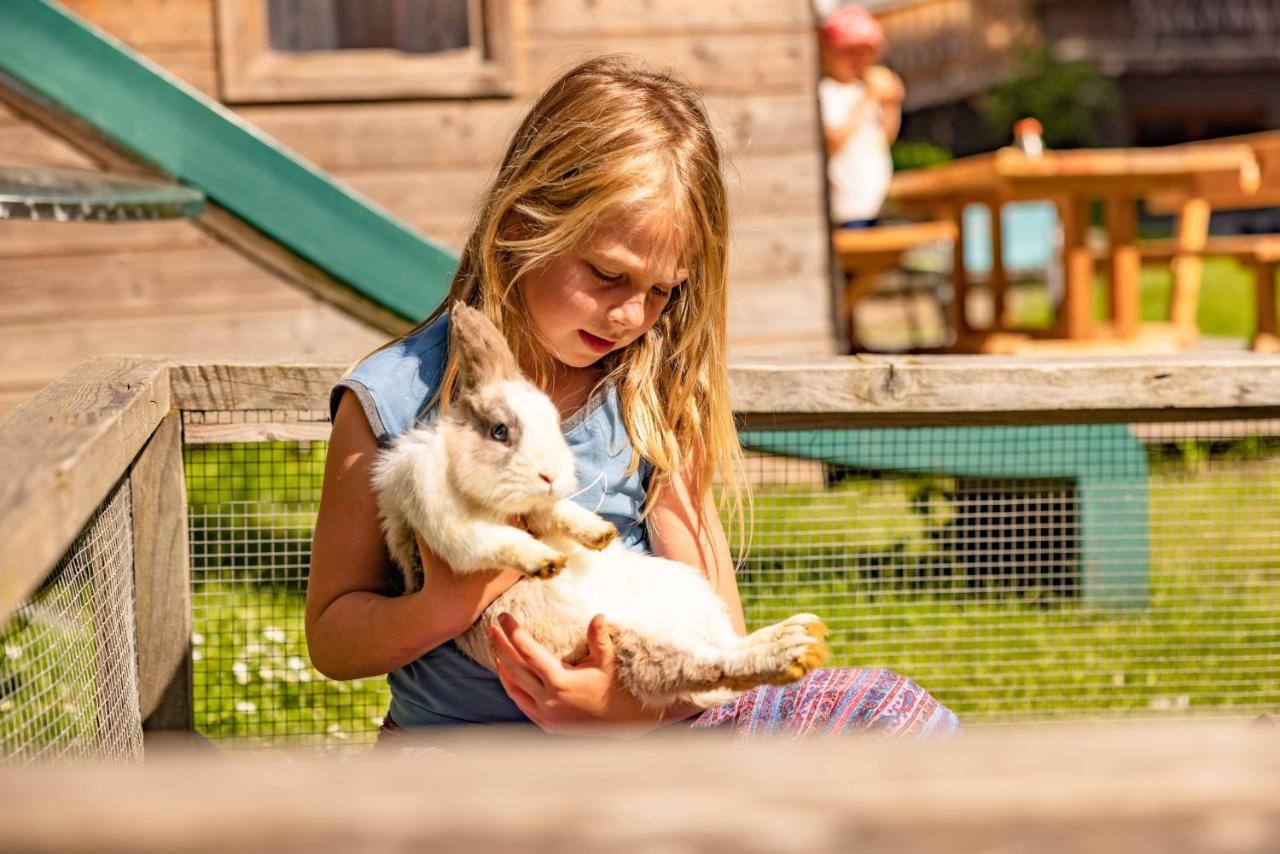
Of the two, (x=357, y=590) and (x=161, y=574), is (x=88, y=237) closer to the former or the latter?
(x=161, y=574)

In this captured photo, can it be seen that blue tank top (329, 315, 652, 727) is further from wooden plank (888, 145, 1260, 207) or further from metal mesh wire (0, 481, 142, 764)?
wooden plank (888, 145, 1260, 207)

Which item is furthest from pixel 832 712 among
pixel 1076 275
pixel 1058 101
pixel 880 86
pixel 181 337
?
pixel 1058 101

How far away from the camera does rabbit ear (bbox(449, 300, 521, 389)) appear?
1.83 metres

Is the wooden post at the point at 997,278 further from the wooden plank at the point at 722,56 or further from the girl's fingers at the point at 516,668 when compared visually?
the girl's fingers at the point at 516,668

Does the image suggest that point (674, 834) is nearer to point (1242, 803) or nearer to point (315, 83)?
point (1242, 803)

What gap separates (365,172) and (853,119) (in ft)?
8.97

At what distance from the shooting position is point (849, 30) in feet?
24.0

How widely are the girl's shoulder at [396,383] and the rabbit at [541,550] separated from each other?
0.22 ft

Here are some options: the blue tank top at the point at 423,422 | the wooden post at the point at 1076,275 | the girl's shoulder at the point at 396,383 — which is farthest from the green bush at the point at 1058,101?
the girl's shoulder at the point at 396,383

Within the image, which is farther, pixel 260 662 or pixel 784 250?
pixel 784 250

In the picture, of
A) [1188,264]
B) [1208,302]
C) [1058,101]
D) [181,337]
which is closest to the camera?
[181,337]

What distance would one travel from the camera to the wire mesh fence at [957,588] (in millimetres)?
3016

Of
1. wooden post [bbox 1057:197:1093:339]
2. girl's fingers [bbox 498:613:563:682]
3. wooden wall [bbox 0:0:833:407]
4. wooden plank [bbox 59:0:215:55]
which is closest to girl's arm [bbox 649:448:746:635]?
girl's fingers [bbox 498:613:563:682]

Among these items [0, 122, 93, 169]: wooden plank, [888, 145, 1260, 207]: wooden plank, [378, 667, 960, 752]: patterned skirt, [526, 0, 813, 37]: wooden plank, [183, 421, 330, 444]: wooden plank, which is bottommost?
[378, 667, 960, 752]: patterned skirt
